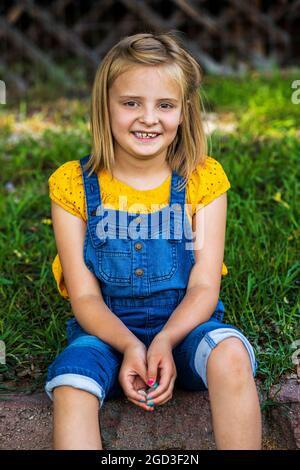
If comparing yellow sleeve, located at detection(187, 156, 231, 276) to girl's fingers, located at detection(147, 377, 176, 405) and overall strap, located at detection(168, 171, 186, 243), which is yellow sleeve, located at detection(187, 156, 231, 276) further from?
girl's fingers, located at detection(147, 377, 176, 405)

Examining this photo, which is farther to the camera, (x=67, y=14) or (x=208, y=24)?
(x=67, y=14)

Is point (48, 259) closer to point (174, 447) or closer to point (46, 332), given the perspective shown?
point (46, 332)

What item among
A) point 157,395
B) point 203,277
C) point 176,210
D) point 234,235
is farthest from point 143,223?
point 234,235

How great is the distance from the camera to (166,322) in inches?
75.0

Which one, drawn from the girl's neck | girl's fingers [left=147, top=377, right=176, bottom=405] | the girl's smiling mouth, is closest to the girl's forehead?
the girl's smiling mouth

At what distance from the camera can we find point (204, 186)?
1992mm

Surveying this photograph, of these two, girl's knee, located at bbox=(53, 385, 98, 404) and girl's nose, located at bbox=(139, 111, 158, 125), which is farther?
girl's nose, located at bbox=(139, 111, 158, 125)

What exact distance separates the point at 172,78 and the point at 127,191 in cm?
32

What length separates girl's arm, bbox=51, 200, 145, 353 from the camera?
1835 mm

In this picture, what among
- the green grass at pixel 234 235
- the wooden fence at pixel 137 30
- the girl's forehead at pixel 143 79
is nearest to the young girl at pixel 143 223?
the girl's forehead at pixel 143 79

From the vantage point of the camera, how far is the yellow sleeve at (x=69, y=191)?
196 centimetres

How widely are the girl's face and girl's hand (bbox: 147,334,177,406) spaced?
0.51 meters
